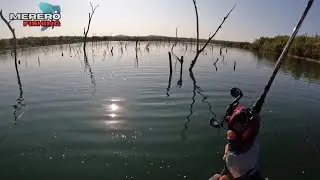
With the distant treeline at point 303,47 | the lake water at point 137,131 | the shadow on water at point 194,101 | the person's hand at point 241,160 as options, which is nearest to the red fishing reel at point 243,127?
the person's hand at point 241,160

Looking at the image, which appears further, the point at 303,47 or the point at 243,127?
the point at 303,47

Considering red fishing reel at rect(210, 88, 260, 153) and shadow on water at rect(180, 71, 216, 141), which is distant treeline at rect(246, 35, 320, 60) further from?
red fishing reel at rect(210, 88, 260, 153)

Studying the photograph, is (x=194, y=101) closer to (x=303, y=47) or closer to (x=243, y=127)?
(x=243, y=127)

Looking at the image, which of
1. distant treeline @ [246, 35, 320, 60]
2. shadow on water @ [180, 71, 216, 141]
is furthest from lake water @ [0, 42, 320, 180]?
distant treeline @ [246, 35, 320, 60]

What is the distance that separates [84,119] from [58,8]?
38.8m

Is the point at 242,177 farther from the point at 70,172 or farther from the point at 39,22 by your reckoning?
the point at 39,22

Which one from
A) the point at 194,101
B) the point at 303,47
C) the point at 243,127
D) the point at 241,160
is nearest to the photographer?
the point at 243,127

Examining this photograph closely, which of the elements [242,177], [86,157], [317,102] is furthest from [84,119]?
[317,102]

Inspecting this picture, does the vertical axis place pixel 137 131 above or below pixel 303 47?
below

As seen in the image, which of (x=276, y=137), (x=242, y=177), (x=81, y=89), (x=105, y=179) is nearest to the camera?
(x=242, y=177)

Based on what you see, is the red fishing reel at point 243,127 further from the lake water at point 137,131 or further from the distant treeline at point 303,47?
the distant treeline at point 303,47

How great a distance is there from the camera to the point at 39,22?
4725 cm

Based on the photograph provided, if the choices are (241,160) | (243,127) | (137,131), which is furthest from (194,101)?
(243,127)

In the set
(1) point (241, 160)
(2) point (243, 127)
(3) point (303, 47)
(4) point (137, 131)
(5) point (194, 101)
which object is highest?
(3) point (303, 47)
